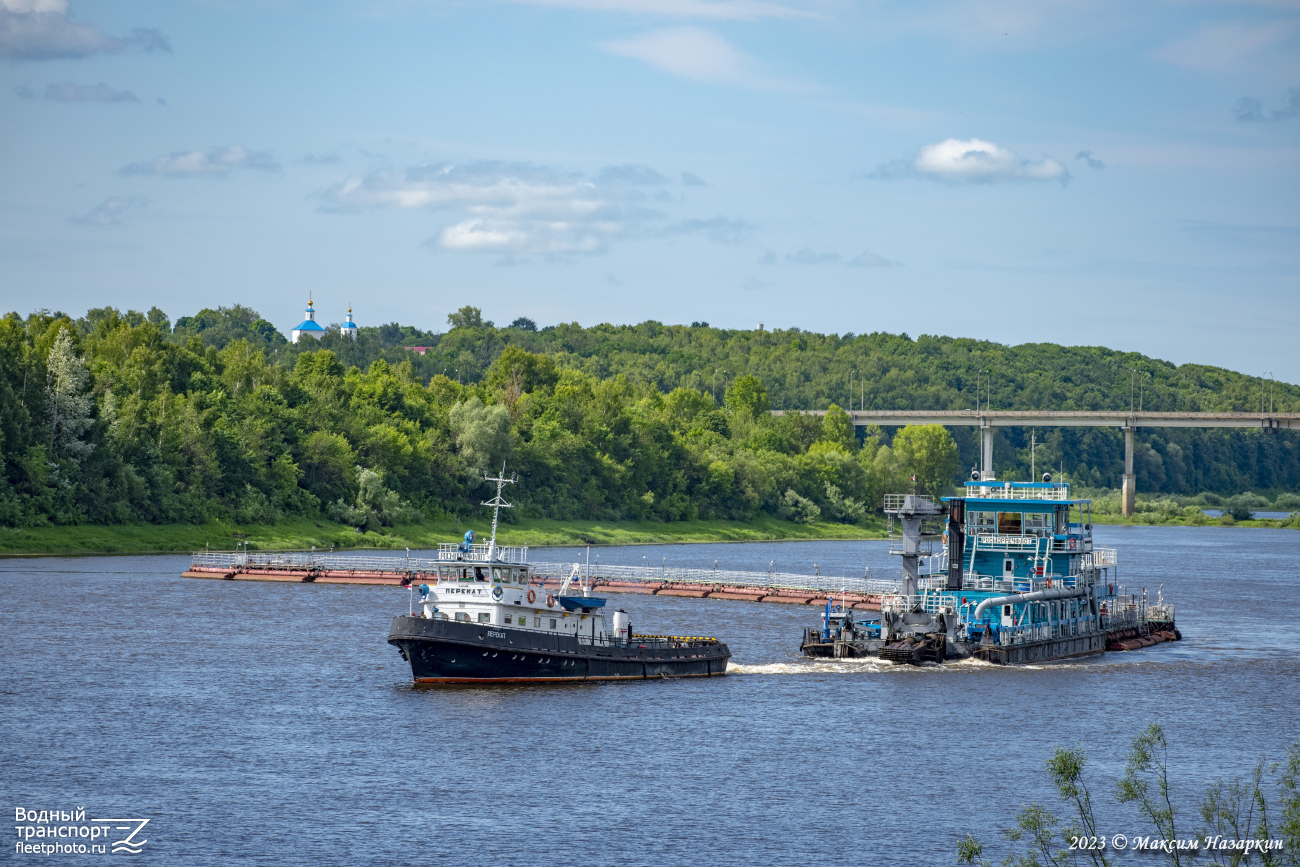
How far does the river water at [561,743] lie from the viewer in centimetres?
4256

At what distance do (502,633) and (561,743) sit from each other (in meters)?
10.3

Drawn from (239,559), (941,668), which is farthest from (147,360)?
(941,668)

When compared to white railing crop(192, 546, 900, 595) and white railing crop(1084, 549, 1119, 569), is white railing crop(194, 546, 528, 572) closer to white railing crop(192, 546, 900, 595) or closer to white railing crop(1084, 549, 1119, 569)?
white railing crop(192, 546, 900, 595)

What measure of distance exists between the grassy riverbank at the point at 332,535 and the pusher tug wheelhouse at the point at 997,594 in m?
71.3

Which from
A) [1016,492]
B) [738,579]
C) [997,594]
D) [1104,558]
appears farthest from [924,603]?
[738,579]

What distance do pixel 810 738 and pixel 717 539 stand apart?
442ft

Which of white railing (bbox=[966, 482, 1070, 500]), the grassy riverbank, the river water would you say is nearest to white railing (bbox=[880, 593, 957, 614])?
the river water

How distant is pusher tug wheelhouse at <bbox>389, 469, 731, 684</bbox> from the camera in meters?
62.6

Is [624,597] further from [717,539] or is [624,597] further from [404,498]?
[717,539]

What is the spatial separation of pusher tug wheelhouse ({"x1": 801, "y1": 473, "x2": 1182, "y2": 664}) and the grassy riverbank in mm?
71305

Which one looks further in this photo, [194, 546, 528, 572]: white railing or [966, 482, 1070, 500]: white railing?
[194, 546, 528, 572]: white railing

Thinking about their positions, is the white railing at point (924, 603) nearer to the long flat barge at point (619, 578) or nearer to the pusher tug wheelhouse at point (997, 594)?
the pusher tug wheelhouse at point (997, 594)

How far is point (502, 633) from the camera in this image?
63375 millimetres

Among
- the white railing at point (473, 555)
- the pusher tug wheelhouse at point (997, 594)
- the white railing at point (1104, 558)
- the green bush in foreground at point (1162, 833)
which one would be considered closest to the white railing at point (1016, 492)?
the pusher tug wheelhouse at point (997, 594)
